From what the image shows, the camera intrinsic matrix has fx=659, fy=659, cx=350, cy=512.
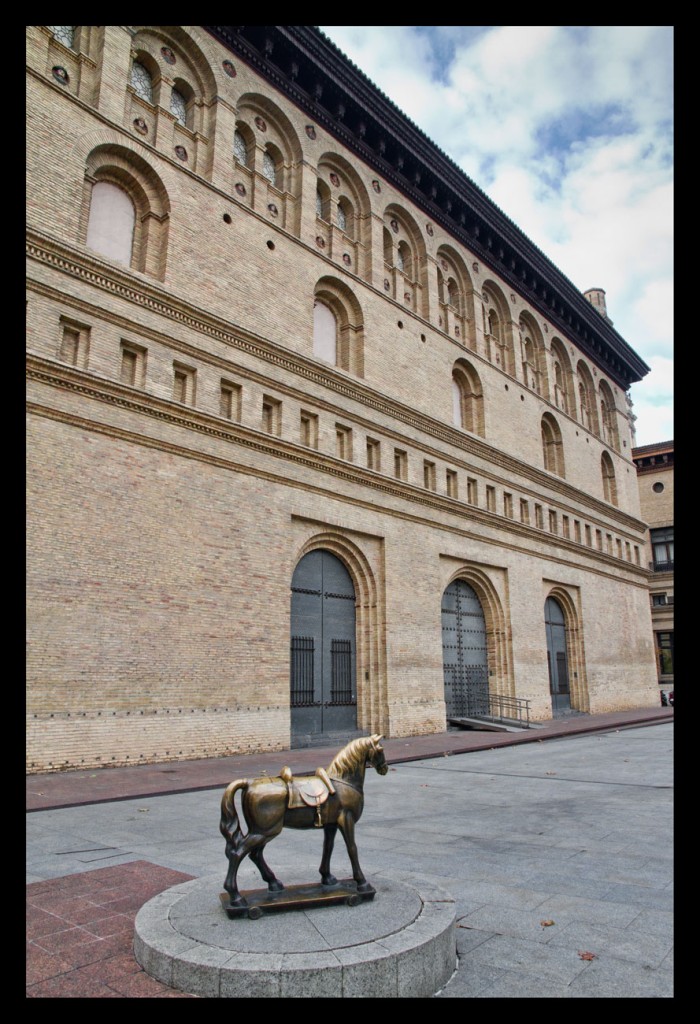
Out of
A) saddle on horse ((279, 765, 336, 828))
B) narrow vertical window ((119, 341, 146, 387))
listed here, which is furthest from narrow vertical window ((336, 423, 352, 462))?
saddle on horse ((279, 765, 336, 828))

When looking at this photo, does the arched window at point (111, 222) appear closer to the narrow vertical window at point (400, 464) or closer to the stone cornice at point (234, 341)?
the stone cornice at point (234, 341)

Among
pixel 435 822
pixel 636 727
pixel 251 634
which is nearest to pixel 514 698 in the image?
pixel 636 727

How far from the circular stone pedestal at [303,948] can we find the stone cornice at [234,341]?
12616 millimetres

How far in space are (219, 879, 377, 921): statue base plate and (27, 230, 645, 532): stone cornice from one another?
492 inches

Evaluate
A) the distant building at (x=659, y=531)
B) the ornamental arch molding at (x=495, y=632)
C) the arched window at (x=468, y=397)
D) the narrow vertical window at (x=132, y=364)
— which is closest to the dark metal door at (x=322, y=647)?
the narrow vertical window at (x=132, y=364)

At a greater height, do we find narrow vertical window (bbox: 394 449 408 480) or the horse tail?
narrow vertical window (bbox: 394 449 408 480)

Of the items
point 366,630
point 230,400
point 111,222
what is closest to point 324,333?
point 230,400

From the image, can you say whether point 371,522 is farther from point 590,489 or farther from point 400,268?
point 590,489

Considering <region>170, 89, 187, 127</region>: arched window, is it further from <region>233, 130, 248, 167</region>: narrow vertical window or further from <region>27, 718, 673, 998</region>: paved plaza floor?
<region>27, 718, 673, 998</region>: paved plaza floor

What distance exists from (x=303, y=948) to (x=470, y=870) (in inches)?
112

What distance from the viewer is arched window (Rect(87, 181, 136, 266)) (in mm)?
14883

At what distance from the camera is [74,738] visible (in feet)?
38.0

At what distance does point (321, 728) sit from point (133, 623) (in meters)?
6.39

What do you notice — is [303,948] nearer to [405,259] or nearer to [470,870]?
[470,870]
